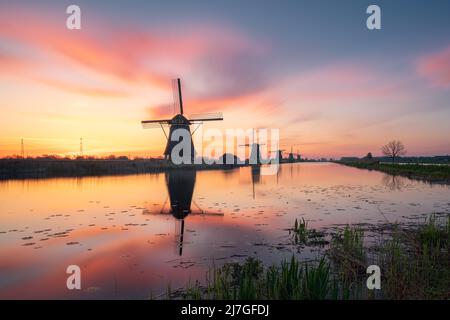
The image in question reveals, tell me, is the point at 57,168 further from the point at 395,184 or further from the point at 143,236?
the point at 395,184

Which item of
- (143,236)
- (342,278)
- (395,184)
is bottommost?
(395,184)

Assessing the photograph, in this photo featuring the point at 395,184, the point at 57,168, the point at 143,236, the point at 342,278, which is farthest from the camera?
the point at 57,168

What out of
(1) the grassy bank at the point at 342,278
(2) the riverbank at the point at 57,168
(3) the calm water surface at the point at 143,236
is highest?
(2) the riverbank at the point at 57,168

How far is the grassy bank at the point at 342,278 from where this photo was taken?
5363 mm

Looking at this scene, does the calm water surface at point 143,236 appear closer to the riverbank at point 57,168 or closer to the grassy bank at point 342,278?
the grassy bank at point 342,278

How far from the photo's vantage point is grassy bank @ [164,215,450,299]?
5.36 m

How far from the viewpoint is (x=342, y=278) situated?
21.1 ft

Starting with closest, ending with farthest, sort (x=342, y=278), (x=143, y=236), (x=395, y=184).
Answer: (x=342, y=278), (x=143, y=236), (x=395, y=184)

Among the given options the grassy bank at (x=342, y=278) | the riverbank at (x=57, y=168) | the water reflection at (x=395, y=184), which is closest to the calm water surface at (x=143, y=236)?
the grassy bank at (x=342, y=278)

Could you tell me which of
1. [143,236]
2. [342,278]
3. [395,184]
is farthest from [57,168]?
[342,278]

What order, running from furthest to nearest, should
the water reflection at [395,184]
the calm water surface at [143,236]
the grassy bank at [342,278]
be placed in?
the water reflection at [395,184] < the calm water surface at [143,236] < the grassy bank at [342,278]

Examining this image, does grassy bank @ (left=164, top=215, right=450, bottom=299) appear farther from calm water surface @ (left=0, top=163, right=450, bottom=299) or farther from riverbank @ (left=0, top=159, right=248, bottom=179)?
riverbank @ (left=0, top=159, right=248, bottom=179)

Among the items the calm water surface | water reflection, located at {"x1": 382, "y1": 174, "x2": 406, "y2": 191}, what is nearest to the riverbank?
the calm water surface

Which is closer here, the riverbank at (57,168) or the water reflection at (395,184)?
the water reflection at (395,184)
